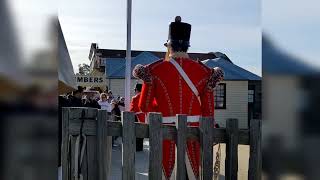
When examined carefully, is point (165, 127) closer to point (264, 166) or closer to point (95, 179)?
point (95, 179)

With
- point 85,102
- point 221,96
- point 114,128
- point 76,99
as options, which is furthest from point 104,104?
point 221,96

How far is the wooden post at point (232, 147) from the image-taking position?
342 centimetres

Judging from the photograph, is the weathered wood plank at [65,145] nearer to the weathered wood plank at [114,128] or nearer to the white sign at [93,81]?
the weathered wood plank at [114,128]

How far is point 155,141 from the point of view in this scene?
3064mm

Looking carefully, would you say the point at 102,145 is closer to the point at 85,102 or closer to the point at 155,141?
the point at 155,141

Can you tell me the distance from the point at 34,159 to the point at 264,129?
21.5 inches

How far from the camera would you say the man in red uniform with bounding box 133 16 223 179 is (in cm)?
365

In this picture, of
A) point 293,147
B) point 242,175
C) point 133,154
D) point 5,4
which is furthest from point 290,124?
point 242,175

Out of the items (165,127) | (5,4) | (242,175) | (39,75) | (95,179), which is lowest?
(242,175)

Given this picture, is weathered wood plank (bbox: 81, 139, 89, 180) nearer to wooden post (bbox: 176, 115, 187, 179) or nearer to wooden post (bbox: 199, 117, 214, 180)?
wooden post (bbox: 176, 115, 187, 179)

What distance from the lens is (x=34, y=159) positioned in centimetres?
92

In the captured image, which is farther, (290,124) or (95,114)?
(95,114)

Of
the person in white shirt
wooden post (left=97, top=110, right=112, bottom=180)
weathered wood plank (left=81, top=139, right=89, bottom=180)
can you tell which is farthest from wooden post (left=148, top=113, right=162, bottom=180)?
the person in white shirt

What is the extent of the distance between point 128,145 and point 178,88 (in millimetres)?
963
